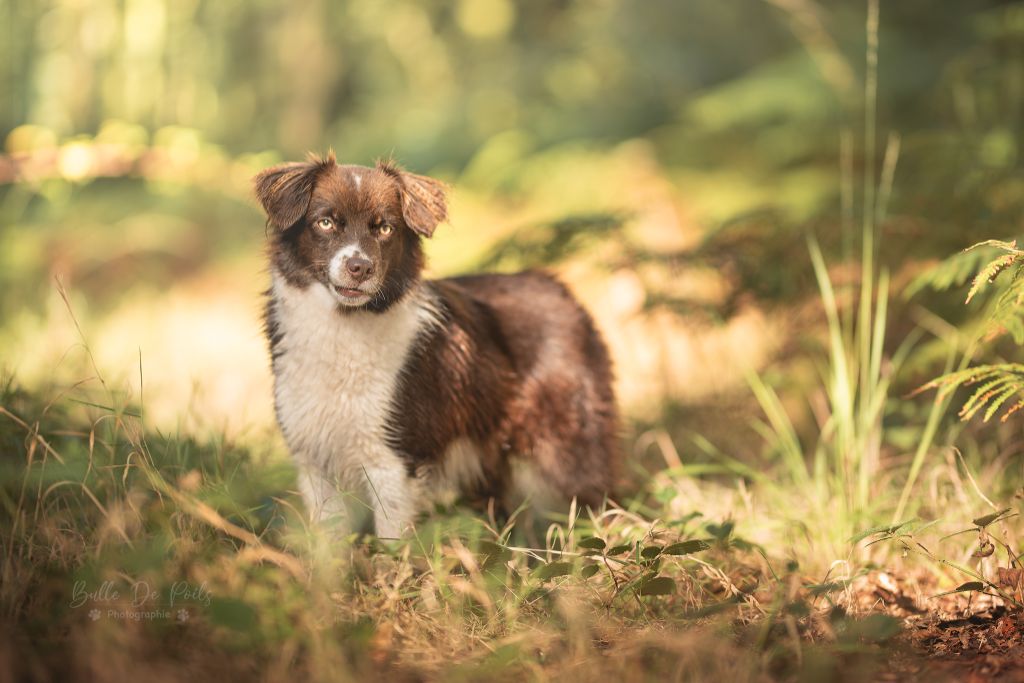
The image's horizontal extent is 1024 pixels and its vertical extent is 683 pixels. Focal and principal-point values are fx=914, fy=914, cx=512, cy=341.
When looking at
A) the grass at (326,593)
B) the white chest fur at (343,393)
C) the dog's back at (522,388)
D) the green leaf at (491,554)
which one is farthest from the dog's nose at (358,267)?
the green leaf at (491,554)

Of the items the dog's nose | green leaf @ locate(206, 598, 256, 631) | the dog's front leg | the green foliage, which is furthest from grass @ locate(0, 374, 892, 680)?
the dog's nose

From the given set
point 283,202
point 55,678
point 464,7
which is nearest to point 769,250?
point 283,202

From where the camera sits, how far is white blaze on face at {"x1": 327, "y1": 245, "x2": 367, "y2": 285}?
12.2ft

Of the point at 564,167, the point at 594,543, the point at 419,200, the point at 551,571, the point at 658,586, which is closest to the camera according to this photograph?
the point at 658,586

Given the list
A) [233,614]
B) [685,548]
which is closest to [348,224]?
[233,614]

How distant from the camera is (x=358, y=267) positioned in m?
3.71

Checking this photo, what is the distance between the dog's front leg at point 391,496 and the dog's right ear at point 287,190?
112cm

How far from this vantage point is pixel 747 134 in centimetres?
905

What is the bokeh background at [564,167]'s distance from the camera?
5.61 m

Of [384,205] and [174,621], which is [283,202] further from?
[174,621]

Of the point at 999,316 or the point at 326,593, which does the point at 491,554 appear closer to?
the point at 326,593

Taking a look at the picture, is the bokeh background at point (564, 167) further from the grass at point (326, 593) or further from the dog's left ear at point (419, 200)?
the grass at point (326, 593)

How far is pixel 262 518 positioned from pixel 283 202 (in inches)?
54.7

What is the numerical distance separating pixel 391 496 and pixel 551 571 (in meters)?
0.87
